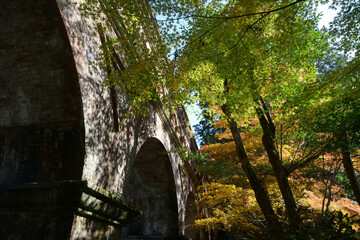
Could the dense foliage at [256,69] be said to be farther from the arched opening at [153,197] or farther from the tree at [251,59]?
the arched opening at [153,197]

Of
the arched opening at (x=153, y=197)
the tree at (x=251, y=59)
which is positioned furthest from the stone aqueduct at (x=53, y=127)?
the arched opening at (x=153, y=197)

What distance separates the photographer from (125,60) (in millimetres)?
4590

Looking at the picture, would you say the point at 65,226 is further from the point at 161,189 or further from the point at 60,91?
the point at 161,189

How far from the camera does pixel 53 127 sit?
11.9ft

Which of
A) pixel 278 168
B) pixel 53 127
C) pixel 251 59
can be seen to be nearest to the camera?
pixel 53 127

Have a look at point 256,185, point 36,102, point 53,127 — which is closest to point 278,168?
point 256,185

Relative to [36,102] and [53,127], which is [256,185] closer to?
[53,127]

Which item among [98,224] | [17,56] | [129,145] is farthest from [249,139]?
[17,56]

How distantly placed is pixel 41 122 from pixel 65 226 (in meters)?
1.69

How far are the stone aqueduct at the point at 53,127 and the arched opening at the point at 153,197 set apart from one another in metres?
3.67

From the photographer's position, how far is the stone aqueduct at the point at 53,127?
9.87 feet

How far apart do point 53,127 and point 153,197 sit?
5.42 meters

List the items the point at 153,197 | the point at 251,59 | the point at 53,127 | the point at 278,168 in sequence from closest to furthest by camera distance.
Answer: the point at 53,127 → the point at 251,59 → the point at 278,168 → the point at 153,197

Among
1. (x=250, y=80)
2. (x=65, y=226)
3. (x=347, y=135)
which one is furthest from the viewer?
(x=347, y=135)
